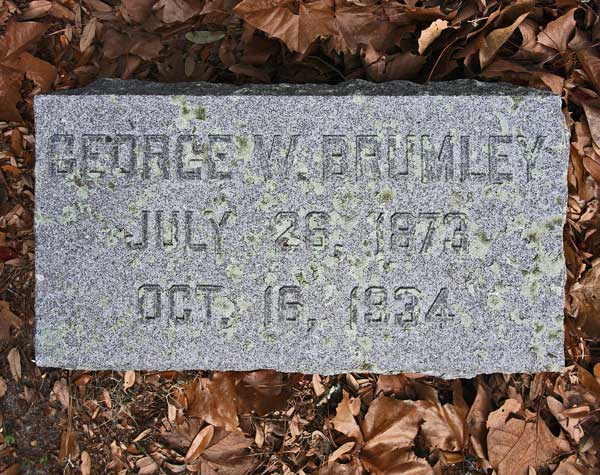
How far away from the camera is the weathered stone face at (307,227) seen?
195cm

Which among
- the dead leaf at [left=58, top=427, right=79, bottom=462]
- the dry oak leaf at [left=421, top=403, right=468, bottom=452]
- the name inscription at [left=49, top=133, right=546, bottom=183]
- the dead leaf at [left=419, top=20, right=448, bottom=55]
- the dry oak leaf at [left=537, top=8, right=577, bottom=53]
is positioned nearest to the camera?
the name inscription at [left=49, top=133, right=546, bottom=183]

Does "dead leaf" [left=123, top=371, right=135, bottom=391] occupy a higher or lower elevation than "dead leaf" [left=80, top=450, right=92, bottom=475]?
higher

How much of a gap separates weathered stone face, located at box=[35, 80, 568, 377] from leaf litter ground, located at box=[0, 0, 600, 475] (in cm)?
28

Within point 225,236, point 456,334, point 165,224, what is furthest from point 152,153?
point 456,334

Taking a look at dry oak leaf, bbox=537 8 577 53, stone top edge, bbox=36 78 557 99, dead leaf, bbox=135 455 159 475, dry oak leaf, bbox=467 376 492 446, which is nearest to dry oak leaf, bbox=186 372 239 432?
dead leaf, bbox=135 455 159 475

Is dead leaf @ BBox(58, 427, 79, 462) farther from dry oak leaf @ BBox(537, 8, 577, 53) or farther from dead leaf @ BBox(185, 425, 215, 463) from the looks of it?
dry oak leaf @ BBox(537, 8, 577, 53)

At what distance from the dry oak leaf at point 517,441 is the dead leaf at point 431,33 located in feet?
4.27

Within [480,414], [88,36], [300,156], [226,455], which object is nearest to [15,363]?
[226,455]

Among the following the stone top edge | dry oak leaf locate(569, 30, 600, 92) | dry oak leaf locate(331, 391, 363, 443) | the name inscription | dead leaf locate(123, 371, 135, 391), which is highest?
dry oak leaf locate(569, 30, 600, 92)

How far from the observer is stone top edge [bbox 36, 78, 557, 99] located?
199 cm

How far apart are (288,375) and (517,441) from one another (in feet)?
2.85

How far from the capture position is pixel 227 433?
2334mm

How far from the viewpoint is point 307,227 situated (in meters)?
1.98

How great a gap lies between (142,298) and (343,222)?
27.1 inches
